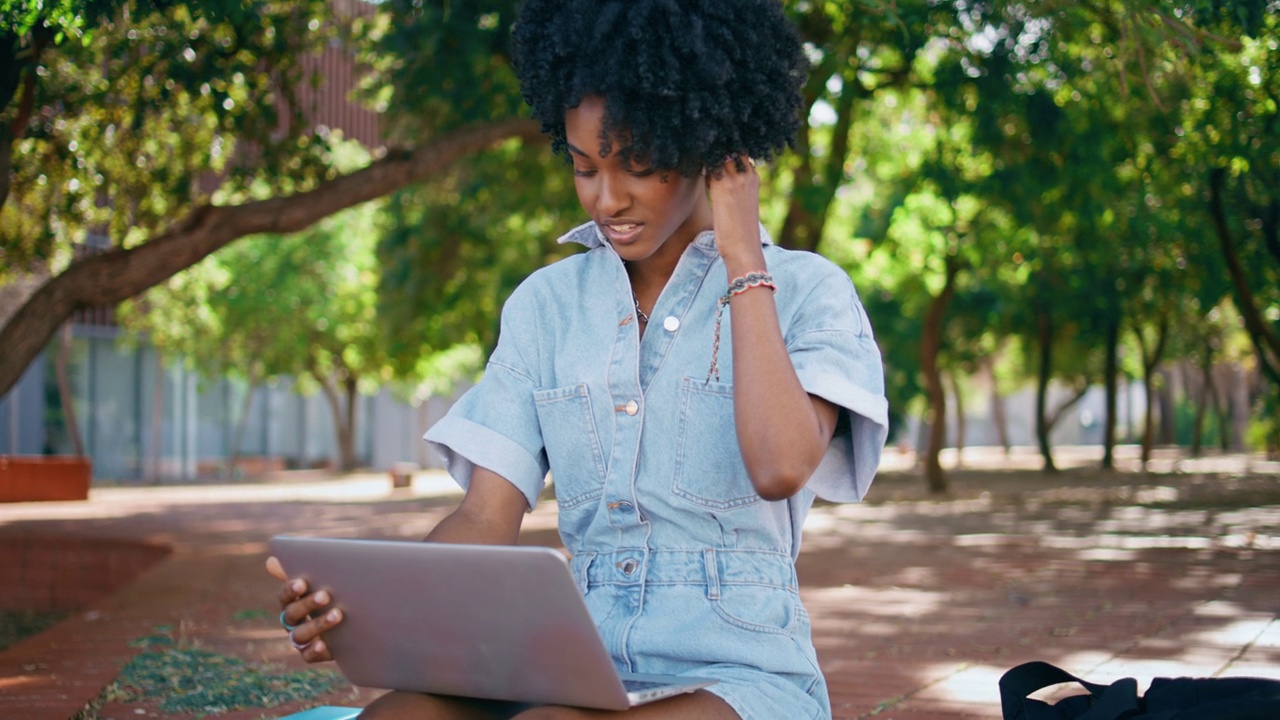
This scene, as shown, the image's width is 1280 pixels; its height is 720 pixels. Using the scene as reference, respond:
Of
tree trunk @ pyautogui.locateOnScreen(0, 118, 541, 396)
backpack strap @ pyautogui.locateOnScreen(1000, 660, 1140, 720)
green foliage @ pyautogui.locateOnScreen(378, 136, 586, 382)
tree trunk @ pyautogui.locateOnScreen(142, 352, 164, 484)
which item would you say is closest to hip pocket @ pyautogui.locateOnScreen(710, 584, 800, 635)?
backpack strap @ pyautogui.locateOnScreen(1000, 660, 1140, 720)

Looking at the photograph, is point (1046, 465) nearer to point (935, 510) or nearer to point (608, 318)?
point (935, 510)

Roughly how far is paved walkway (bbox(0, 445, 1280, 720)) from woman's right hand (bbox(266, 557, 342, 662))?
2527mm

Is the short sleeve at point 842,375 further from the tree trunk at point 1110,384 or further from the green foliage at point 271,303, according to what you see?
the green foliage at point 271,303

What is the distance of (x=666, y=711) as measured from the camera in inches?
71.9

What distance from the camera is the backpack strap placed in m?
1.99

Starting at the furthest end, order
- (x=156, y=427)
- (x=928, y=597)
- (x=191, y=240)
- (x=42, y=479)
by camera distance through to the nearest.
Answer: (x=156, y=427) → (x=42, y=479) → (x=191, y=240) → (x=928, y=597)

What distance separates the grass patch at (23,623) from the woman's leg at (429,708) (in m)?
6.67

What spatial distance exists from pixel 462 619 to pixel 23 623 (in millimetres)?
8224

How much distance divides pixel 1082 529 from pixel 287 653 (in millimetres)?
8384

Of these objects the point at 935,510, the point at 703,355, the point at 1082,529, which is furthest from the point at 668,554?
the point at 935,510

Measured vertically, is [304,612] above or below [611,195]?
below

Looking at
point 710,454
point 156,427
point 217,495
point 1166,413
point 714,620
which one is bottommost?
point 217,495

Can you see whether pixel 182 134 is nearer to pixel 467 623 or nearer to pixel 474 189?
pixel 474 189

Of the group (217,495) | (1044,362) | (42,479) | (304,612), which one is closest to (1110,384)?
(1044,362)
